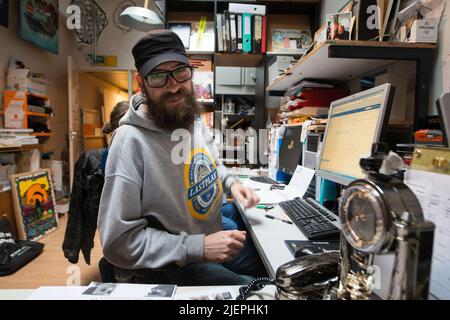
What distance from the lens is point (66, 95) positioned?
391 cm

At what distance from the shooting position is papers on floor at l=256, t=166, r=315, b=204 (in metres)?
1.40

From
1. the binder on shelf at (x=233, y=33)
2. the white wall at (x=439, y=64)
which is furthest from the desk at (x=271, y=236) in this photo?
the binder on shelf at (x=233, y=33)

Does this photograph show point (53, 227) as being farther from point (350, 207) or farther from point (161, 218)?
point (350, 207)

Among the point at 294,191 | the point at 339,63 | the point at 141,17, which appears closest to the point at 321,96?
the point at 339,63

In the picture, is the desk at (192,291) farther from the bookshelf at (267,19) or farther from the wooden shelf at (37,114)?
the wooden shelf at (37,114)

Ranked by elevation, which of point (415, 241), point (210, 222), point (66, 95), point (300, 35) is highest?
point (300, 35)

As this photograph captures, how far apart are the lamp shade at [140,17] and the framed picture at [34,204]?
6.02 feet

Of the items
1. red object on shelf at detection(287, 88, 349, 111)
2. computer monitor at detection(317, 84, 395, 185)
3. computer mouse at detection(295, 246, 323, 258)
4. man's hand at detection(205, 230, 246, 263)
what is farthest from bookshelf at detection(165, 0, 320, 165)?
computer mouse at detection(295, 246, 323, 258)

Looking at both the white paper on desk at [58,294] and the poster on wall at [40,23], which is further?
the poster on wall at [40,23]

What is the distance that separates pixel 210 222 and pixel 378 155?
0.75 m

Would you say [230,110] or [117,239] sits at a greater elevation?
[230,110]

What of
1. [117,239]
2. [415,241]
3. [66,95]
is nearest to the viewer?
[415,241]

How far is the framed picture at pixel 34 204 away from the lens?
2.47m

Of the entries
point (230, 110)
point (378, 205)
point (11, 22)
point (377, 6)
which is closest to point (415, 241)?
point (378, 205)
